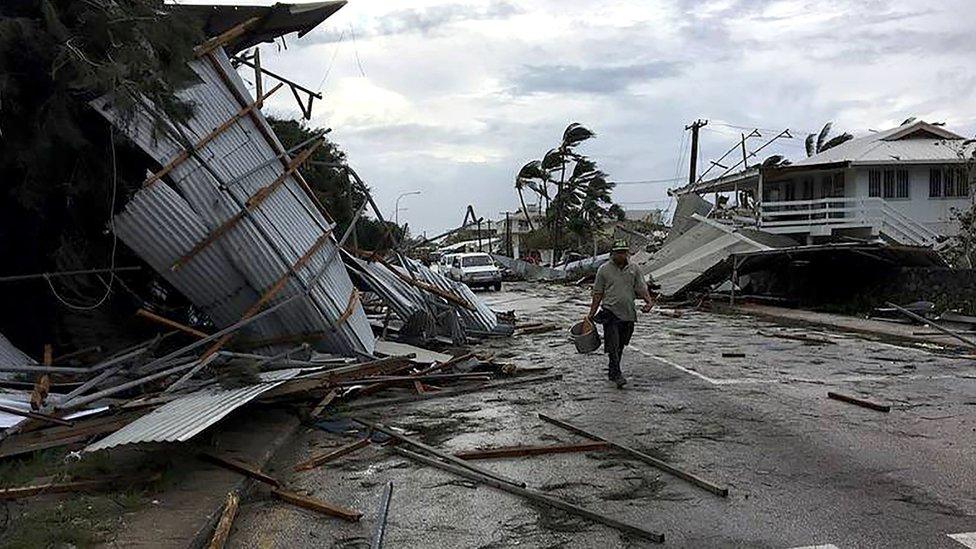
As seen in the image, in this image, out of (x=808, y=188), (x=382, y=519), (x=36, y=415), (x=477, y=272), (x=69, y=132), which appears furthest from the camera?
(x=477, y=272)

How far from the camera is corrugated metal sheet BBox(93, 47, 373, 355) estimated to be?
998cm

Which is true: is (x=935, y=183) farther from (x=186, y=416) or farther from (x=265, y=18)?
(x=186, y=416)

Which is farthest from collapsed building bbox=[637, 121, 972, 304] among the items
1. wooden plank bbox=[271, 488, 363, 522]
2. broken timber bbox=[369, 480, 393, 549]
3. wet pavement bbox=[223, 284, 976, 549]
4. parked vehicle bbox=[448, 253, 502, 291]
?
wooden plank bbox=[271, 488, 363, 522]

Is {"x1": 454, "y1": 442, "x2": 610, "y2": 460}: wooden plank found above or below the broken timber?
below

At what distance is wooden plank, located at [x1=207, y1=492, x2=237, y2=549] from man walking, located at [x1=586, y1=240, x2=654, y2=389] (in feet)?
20.7

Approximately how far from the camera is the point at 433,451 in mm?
7617

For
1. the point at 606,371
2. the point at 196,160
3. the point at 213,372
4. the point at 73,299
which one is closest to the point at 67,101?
the point at 196,160

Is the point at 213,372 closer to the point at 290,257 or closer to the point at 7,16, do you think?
the point at 290,257

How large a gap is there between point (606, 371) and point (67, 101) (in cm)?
781

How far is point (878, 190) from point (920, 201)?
6.59ft

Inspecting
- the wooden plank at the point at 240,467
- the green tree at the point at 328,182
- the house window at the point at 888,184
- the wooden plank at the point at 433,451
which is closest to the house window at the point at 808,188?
the house window at the point at 888,184

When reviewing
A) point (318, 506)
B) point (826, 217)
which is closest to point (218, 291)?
point (318, 506)

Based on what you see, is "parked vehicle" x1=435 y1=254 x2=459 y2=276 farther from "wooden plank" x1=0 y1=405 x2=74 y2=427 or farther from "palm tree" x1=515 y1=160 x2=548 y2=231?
"wooden plank" x1=0 y1=405 x2=74 y2=427

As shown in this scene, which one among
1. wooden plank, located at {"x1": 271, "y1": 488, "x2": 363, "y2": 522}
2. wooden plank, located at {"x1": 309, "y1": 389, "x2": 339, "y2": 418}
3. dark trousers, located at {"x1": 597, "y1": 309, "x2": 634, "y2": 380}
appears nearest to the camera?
wooden plank, located at {"x1": 271, "y1": 488, "x2": 363, "y2": 522}
